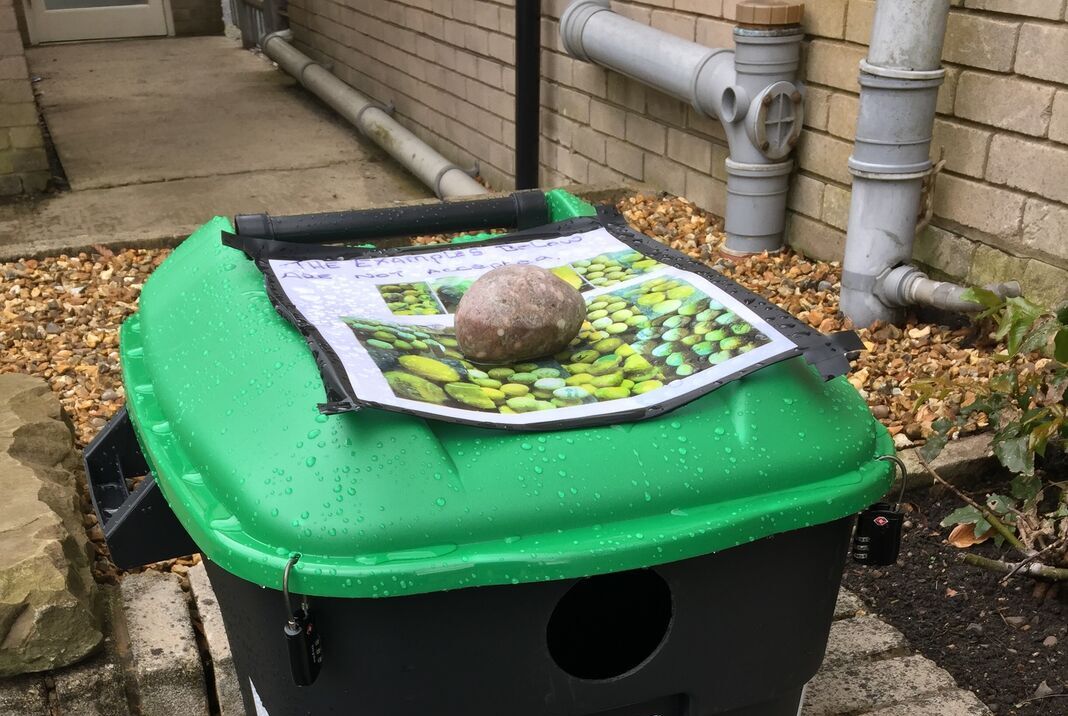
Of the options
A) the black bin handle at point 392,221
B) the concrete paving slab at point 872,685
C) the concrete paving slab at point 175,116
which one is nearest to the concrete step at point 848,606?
the concrete paving slab at point 872,685

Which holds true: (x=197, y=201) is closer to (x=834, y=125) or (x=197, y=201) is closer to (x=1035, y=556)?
(x=834, y=125)

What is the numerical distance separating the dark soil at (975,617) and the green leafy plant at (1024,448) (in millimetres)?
65

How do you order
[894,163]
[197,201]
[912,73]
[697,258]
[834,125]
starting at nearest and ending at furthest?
[912,73] < [894,163] < [834,125] < [697,258] < [197,201]

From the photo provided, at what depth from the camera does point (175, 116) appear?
838 centimetres

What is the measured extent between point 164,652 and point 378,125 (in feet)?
17.8

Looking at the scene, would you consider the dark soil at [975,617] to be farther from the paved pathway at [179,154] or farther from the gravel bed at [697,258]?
the paved pathway at [179,154]

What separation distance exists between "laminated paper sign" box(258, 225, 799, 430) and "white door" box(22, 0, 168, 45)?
11.4m

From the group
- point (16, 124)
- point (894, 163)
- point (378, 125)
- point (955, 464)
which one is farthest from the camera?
point (378, 125)

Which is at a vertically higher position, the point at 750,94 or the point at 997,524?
the point at 750,94

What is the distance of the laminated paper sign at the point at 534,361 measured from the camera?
1.28m

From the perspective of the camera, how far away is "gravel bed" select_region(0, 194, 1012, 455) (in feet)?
9.73

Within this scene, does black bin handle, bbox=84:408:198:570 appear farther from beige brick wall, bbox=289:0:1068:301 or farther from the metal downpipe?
the metal downpipe

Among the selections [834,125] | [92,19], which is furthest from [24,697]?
[92,19]

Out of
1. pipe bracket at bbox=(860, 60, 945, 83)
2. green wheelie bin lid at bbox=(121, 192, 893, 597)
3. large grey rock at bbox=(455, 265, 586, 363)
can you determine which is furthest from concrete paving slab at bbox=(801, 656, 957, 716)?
pipe bracket at bbox=(860, 60, 945, 83)
